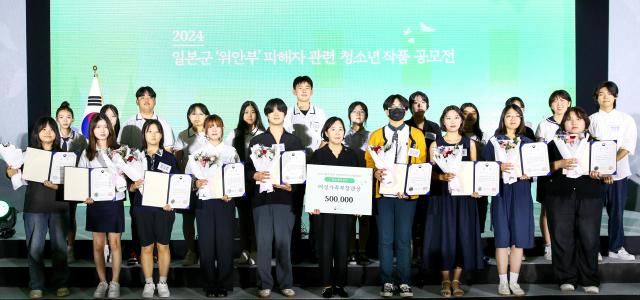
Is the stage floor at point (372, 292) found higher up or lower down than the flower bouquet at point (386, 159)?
lower down

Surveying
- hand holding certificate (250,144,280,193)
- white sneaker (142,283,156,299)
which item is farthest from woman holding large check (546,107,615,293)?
white sneaker (142,283,156,299)

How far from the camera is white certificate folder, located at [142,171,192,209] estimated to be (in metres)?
5.14

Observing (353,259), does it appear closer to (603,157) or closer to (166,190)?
(166,190)

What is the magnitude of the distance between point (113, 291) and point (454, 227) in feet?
9.20

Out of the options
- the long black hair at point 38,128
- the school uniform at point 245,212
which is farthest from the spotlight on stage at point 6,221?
the school uniform at point 245,212

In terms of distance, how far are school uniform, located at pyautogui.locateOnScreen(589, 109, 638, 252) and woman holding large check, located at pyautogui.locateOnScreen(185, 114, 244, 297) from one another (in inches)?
126

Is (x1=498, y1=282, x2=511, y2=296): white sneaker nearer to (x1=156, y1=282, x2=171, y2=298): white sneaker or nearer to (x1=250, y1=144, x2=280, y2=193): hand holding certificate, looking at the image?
(x1=250, y1=144, x2=280, y2=193): hand holding certificate

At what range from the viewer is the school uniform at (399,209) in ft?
17.2

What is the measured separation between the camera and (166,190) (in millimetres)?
5172

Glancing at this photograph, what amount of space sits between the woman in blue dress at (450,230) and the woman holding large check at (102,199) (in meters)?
2.49

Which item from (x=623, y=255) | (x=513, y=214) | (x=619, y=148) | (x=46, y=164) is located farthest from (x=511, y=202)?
(x=46, y=164)

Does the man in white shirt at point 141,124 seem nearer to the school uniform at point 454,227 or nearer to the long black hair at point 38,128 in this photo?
the long black hair at point 38,128

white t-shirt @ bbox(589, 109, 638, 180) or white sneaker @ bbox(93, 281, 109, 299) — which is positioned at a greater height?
white t-shirt @ bbox(589, 109, 638, 180)

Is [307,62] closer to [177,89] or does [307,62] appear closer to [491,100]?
[177,89]
